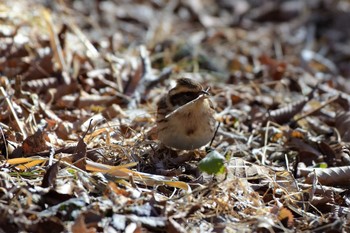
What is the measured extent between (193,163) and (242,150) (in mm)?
608

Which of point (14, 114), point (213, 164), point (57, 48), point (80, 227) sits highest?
point (57, 48)

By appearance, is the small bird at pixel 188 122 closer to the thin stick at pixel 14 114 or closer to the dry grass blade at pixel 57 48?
the thin stick at pixel 14 114

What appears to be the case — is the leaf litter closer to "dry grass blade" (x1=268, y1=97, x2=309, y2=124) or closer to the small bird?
"dry grass blade" (x1=268, y1=97, x2=309, y2=124)

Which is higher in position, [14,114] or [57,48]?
[57,48]

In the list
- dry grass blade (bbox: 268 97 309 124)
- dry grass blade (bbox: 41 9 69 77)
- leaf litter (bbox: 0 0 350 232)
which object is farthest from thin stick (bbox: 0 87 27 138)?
dry grass blade (bbox: 268 97 309 124)

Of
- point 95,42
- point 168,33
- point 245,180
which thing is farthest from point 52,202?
point 168,33

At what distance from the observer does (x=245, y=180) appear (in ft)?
16.0

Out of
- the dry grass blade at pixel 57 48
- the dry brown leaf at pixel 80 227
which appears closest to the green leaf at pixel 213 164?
the dry brown leaf at pixel 80 227

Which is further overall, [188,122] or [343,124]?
[343,124]

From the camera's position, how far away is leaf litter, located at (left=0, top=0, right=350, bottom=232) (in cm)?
419

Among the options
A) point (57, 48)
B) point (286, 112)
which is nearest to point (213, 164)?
point (286, 112)

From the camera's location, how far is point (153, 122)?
244 inches

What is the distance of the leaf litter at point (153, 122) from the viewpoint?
419cm

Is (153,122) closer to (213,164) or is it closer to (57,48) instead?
(57,48)
